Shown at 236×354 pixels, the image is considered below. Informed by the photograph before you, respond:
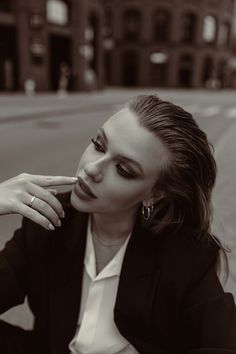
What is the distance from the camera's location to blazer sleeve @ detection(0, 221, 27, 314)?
5.45 ft

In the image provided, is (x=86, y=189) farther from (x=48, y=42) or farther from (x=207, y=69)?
(x=207, y=69)

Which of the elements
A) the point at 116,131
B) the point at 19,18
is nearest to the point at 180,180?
the point at 116,131

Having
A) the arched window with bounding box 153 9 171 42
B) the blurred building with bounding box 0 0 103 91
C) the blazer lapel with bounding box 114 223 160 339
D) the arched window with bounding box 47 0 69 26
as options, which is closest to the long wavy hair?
the blazer lapel with bounding box 114 223 160 339

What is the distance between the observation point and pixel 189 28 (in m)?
49.9

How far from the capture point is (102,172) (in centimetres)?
150

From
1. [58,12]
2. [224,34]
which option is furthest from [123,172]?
[224,34]

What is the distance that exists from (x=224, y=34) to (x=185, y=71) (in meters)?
9.56

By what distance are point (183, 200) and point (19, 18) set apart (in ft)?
86.3

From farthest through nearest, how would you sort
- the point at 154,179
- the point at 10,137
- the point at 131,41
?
1. the point at 131,41
2. the point at 10,137
3. the point at 154,179

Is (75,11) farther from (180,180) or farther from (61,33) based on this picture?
(180,180)

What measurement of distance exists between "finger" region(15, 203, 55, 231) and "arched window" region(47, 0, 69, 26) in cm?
2807

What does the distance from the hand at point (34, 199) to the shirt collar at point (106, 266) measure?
0.72 ft

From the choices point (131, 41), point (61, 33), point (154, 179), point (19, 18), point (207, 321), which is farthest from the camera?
point (131, 41)

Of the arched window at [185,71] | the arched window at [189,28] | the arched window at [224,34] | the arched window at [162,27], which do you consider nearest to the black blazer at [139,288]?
the arched window at [162,27]
